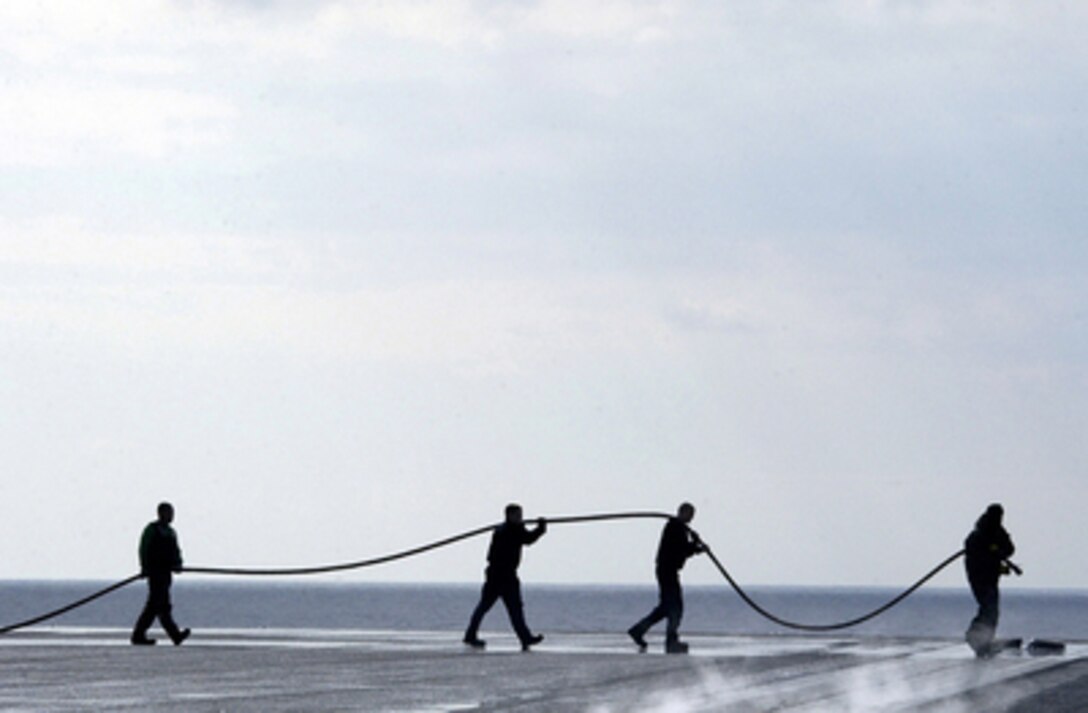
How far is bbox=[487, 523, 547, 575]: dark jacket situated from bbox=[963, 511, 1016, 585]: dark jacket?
5424 mm

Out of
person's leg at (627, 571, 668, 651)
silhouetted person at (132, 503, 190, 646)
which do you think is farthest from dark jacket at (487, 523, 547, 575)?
silhouetted person at (132, 503, 190, 646)

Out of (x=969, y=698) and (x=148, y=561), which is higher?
(x=148, y=561)

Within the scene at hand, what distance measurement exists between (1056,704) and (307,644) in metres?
13.8

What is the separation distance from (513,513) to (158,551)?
14.6 ft

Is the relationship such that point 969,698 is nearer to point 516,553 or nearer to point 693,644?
point 516,553

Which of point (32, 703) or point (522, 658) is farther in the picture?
point (522, 658)

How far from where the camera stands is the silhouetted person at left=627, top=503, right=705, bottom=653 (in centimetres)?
2778

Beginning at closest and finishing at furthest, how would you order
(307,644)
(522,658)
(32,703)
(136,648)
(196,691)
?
(32,703) < (196,691) < (522,658) < (136,648) < (307,644)

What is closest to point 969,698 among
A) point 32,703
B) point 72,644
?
point 32,703

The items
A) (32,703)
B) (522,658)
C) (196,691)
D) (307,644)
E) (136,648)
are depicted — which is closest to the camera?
(32,703)

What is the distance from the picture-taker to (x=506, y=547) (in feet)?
93.4

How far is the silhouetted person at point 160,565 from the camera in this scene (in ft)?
92.4

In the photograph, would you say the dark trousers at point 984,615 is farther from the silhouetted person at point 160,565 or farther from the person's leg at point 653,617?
the silhouetted person at point 160,565

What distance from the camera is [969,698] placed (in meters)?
18.3
